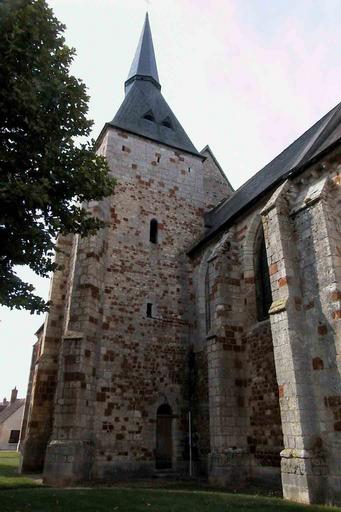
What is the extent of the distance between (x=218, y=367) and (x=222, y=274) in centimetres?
275

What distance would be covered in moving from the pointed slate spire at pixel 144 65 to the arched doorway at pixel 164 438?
18927mm

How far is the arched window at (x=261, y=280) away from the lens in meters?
11.4

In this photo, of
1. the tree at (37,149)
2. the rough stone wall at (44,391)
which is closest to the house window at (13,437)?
the rough stone wall at (44,391)

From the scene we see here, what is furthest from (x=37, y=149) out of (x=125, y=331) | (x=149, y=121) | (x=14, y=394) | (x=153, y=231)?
(x=14, y=394)

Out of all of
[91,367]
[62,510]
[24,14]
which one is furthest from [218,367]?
[24,14]

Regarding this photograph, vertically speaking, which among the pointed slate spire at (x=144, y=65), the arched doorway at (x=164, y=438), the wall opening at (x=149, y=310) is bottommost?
the arched doorway at (x=164, y=438)

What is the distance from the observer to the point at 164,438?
1291 cm

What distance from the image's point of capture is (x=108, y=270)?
45.3 feet

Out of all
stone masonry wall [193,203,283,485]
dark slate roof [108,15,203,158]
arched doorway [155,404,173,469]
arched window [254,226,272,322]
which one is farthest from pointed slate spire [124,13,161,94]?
arched doorway [155,404,173,469]

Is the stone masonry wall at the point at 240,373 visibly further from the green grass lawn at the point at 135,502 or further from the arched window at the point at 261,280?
the green grass lawn at the point at 135,502

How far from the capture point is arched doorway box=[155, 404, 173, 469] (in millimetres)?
12586

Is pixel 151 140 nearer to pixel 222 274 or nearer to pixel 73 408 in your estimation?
pixel 222 274

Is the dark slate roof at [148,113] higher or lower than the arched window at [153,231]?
higher

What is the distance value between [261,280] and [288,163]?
13.5 feet
